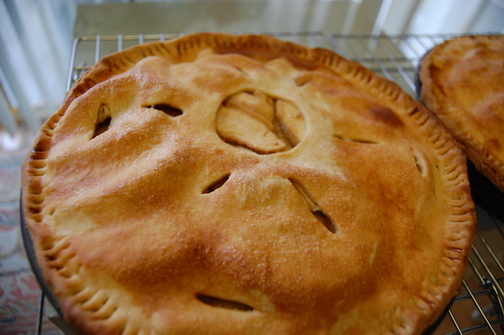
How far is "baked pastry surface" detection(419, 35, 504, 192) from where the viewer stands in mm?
1164

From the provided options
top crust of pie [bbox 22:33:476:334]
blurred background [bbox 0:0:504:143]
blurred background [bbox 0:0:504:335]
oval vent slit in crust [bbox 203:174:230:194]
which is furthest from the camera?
blurred background [bbox 0:0:504:143]

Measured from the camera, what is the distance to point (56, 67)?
216 cm

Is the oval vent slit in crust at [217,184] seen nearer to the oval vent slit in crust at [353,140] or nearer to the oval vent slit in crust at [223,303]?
the oval vent slit in crust at [223,303]

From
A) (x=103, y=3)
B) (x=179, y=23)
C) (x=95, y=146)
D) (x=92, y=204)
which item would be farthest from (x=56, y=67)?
(x=92, y=204)

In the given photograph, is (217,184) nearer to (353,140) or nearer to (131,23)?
(353,140)

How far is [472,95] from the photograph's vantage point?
1.31m

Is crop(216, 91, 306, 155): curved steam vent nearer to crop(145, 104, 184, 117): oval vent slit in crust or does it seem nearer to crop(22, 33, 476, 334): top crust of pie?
crop(22, 33, 476, 334): top crust of pie

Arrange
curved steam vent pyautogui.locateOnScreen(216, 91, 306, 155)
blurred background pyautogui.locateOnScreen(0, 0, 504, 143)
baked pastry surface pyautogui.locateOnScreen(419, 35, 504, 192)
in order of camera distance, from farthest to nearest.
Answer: blurred background pyautogui.locateOnScreen(0, 0, 504, 143) < baked pastry surface pyautogui.locateOnScreen(419, 35, 504, 192) < curved steam vent pyautogui.locateOnScreen(216, 91, 306, 155)

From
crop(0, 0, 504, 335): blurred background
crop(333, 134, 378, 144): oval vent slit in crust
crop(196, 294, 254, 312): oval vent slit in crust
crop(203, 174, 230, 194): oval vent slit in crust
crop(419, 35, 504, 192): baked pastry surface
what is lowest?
crop(0, 0, 504, 335): blurred background

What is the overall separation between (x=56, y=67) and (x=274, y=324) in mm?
2059

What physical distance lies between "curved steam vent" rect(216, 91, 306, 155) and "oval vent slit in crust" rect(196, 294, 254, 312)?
404mm

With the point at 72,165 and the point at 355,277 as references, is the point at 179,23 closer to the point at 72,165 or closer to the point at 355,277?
the point at 72,165

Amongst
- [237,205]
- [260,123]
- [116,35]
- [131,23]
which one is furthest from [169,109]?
[131,23]

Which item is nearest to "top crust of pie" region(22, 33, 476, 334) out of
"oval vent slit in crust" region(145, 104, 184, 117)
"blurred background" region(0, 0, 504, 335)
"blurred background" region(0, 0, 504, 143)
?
"oval vent slit in crust" region(145, 104, 184, 117)
